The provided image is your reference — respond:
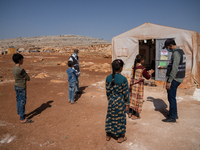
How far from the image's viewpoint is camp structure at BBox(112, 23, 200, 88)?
6850 mm

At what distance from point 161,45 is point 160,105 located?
3.70 m

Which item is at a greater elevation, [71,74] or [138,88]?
[71,74]

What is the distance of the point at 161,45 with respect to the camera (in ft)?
25.0

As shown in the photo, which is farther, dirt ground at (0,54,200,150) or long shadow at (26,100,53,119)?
long shadow at (26,100,53,119)

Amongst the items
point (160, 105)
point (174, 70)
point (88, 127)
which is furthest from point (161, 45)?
point (88, 127)

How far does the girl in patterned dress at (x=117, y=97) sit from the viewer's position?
9.11 feet

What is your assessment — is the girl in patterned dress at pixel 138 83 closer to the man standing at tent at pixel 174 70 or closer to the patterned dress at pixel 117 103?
the man standing at tent at pixel 174 70

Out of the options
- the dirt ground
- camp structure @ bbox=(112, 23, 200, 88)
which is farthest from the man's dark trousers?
camp structure @ bbox=(112, 23, 200, 88)

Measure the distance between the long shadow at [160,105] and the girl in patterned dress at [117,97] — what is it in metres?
2.06

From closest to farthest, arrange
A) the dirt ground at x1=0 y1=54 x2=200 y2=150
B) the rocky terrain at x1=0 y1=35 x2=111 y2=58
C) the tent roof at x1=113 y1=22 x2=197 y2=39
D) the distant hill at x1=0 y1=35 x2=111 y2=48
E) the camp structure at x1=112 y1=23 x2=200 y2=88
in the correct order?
the dirt ground at x1=0 y1=54 x2=200 y2=150 → the camp structure at x1=112 y1=23 x2=200 y2=88 → the tent roof at x1=113 y1=22 x2=197 y2=39 → the rocky terrain at x1=0 y1=35 x2=111 y2=58 → the distant hill at x1=0 y1=35 x2=111 y2=48

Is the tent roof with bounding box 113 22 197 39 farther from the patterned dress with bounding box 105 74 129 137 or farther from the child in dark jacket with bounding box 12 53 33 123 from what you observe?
the child in dark jacket with bounding box 12 53 33 123

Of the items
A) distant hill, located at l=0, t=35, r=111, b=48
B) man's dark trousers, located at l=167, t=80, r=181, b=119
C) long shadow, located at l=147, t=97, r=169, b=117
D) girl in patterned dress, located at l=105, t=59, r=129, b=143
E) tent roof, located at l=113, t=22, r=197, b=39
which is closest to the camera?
girl in patterned dress, located at l=105, t=59, r=129, b=143

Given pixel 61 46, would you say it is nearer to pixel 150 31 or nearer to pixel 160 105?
pixel 150 31

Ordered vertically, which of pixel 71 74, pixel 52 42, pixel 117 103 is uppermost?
pixel 52 42
